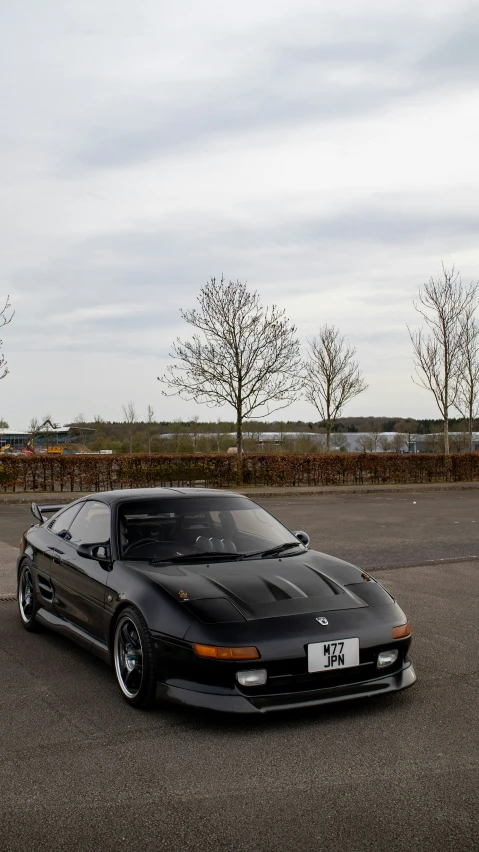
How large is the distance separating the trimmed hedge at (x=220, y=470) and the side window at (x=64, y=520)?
54.5 feet

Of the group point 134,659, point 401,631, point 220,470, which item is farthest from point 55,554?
point 220,470

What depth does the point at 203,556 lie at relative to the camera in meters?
5.58

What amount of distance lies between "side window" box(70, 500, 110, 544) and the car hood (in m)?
0.79

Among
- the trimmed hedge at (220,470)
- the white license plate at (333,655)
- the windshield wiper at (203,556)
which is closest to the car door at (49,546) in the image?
the windshield wiper at (203,556)

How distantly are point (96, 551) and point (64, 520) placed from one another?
130 cm

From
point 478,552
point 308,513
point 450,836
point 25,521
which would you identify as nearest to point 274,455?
point 308,513

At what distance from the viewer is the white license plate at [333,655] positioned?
4.48 m

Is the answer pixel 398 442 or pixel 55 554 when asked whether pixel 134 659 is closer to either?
pixel 55 554

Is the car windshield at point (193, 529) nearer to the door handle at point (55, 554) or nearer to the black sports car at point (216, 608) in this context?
the black sports car at point (216, 608)

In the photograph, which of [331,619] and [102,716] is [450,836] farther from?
[102,716]

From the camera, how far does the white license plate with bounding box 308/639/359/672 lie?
4.48 meters

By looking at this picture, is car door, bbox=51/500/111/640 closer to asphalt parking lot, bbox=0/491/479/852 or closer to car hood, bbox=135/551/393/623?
asphalt parking lot, bbox=0/491/479/852

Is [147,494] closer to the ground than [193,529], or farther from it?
farther from it

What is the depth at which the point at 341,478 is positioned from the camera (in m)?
28.8
